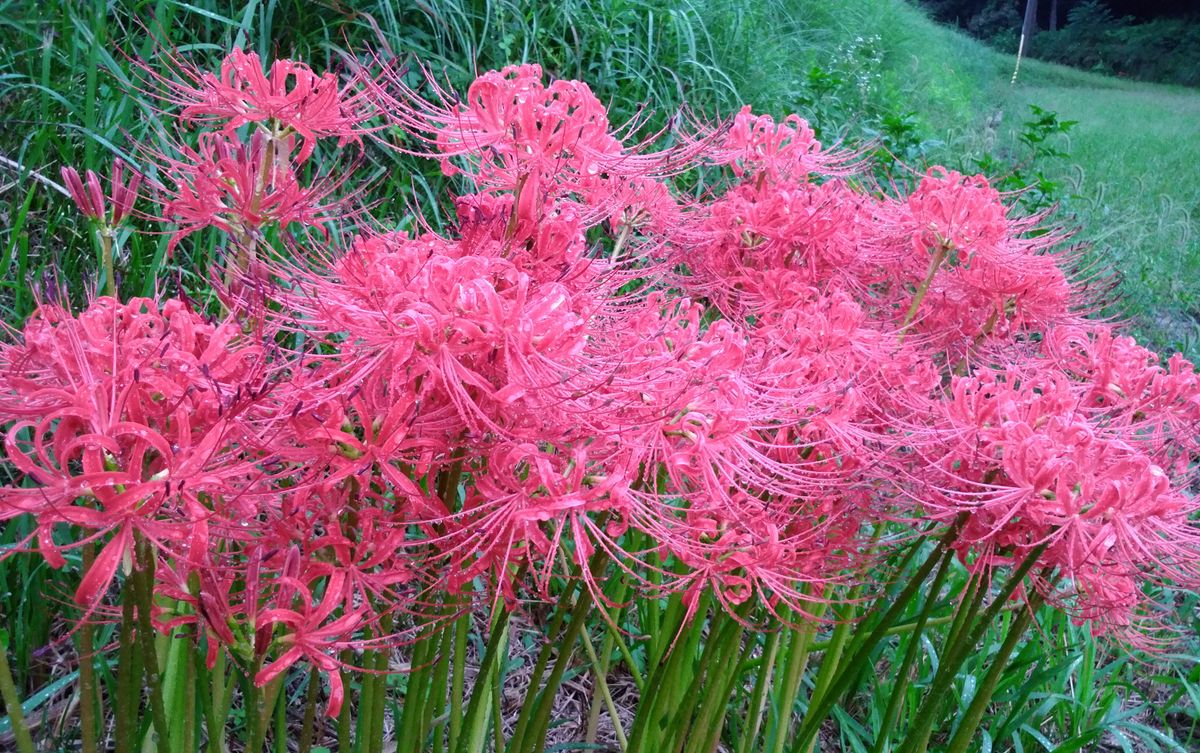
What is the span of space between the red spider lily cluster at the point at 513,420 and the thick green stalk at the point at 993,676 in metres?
0.06

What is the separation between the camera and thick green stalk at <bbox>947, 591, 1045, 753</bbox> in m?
1.12

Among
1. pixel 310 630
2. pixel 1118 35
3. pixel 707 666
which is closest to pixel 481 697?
pixel 707 666

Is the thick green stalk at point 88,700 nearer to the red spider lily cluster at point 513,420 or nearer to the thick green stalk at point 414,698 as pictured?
the red spider lily cluster at point 513,420

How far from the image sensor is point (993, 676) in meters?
1.15

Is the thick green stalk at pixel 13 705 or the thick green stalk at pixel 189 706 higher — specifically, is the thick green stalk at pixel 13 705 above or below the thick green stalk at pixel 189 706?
above

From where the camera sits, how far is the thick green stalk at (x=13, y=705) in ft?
3.09

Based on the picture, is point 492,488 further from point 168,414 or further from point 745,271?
point 745,271

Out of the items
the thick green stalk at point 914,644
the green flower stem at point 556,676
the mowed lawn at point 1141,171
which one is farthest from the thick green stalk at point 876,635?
the mowed lawn at point 1141,171

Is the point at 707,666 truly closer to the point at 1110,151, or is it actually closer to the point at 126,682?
the point at 126,682

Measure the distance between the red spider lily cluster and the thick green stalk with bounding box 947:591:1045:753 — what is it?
0.06m

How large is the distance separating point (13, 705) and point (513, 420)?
614 millimetres

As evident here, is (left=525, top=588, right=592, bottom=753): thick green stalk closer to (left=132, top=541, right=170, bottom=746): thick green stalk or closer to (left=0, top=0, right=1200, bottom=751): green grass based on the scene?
(left=132, top=541, right=170, bottom=746): thick green stalk

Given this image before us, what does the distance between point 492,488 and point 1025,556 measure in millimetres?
650

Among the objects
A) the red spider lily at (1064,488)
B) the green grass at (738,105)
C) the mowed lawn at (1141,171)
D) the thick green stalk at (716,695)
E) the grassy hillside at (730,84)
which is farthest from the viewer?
the mowed lawn at (1141,171)
